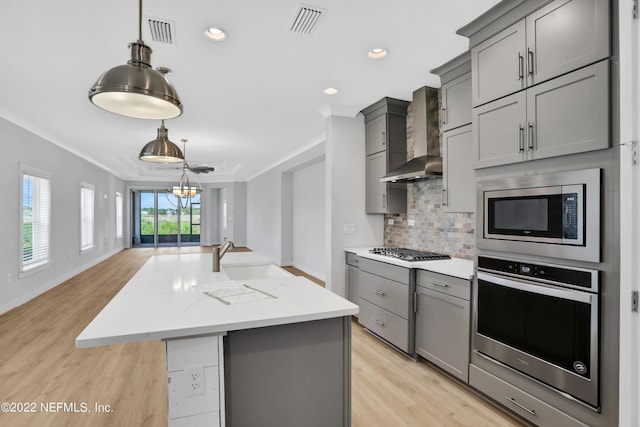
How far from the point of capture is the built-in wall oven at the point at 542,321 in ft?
5.77

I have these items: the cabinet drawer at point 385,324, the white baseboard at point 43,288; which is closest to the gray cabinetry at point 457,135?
the cabinet drawer at point 385,324

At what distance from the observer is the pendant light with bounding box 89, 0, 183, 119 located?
4.39ft

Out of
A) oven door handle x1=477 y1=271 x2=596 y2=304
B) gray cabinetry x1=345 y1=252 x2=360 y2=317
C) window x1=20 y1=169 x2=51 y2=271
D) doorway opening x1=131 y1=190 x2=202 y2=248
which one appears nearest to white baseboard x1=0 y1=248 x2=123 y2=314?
window x1=20 y1=169 x2=51 y2=271

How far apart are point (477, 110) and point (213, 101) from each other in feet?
9.79

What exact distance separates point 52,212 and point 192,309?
19.5ft

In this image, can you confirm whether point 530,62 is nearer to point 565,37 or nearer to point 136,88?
point 565,37

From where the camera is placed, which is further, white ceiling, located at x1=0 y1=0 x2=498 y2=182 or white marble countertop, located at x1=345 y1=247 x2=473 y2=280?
white marble countertop, located at x1=345 y1=247 x2=473 y2=280

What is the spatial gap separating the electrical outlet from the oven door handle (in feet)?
6.20

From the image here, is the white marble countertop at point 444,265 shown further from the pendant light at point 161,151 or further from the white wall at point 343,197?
the pendant light at point 161,151

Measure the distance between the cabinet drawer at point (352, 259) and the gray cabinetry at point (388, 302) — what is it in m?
0.14

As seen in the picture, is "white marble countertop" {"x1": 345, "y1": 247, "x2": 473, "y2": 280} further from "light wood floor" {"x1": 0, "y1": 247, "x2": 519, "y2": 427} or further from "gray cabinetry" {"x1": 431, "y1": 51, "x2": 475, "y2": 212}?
"light wood floor" {"x1": 0, "y1": 247, "x2": 519, "y2": 427}

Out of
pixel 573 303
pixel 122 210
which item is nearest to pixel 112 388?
pixel 573 303

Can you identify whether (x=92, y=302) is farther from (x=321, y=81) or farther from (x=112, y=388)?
(x=321, y=81)

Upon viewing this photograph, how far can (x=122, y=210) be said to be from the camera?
11.8 m
